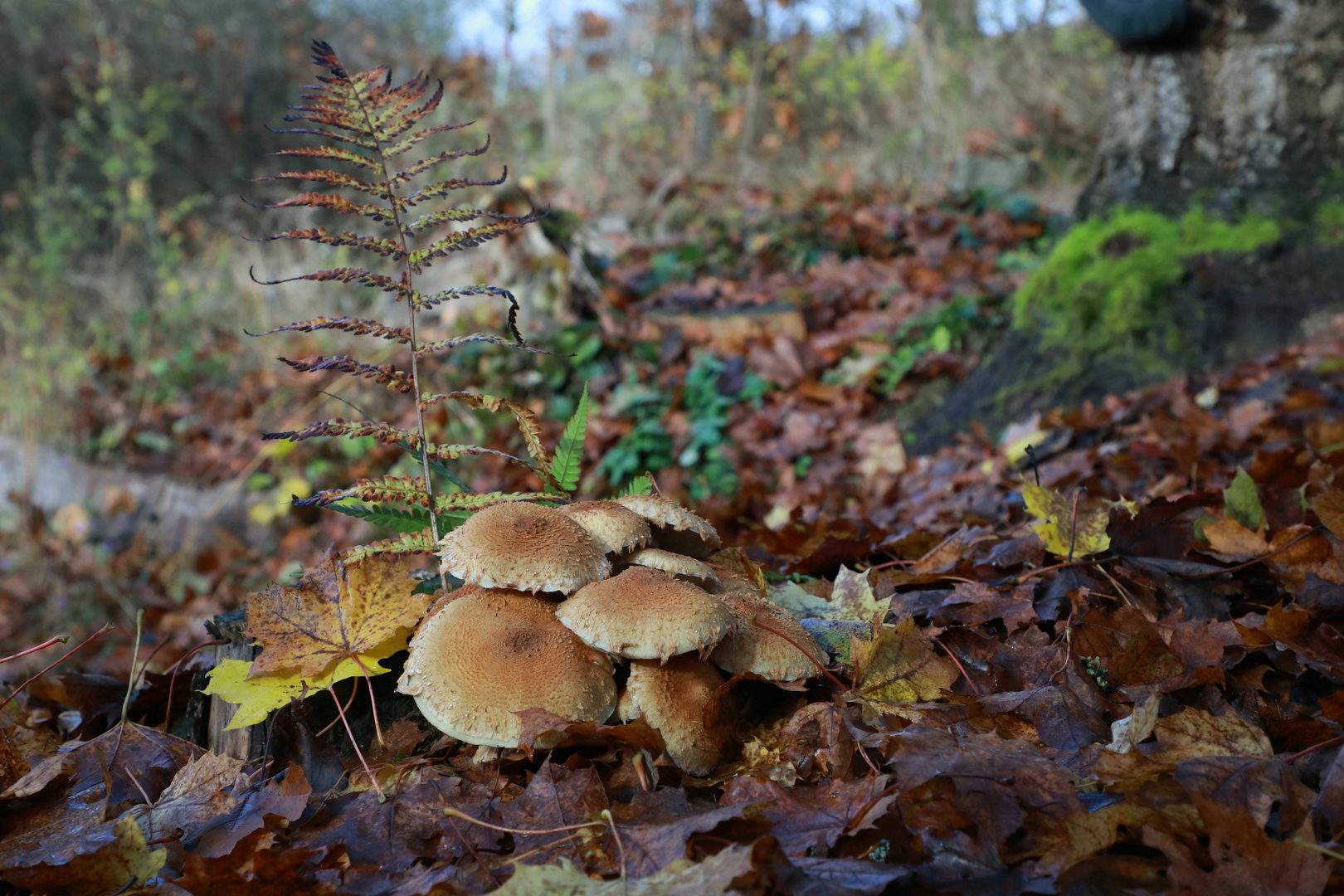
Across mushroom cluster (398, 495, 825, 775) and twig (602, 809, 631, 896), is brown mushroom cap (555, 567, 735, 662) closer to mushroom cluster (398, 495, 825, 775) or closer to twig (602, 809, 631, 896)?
mushroom cluster (398, 495, 825, 775)

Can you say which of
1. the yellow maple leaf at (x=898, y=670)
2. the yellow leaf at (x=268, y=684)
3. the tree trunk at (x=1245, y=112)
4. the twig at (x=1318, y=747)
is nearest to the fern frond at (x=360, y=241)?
the yellow leaf at (x=268, y=684)

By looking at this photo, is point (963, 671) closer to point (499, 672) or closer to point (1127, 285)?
point (499, 672)

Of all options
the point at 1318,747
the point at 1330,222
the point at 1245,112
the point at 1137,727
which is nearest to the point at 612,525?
the point at 1137,727

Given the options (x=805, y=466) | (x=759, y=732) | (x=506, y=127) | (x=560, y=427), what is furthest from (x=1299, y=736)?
(x=506, y=127)

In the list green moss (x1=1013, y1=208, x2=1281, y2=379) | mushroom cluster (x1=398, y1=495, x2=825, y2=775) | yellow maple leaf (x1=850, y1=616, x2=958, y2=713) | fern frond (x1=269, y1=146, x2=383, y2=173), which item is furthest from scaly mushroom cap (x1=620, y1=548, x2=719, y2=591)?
green moss (x1=1013, y1=208, x2=1281, y2=379)

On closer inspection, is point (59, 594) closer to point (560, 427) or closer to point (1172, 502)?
point (560, 427)

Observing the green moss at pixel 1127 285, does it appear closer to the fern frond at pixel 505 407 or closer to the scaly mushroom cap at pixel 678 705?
the fern frond at pixel 505 407

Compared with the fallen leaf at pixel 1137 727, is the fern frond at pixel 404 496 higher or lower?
higher

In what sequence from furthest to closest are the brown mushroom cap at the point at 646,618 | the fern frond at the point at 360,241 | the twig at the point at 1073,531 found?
the twig at the point at 1073,531
the fern frond at the point at 360,241
the brown mushroom cap at the point at 646,618
